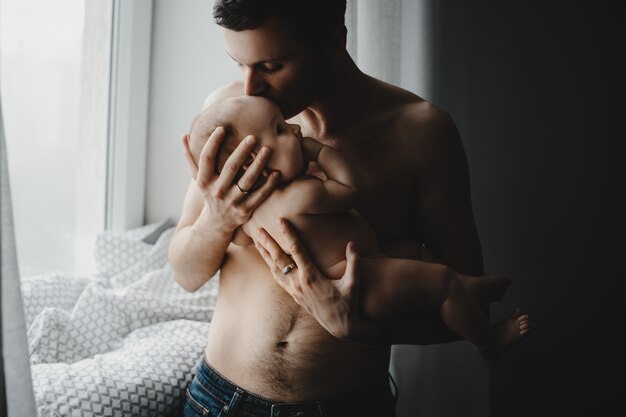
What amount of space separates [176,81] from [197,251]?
1225mm

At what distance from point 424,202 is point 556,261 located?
720 millimetres

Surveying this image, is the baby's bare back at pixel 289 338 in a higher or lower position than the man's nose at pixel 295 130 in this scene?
lower

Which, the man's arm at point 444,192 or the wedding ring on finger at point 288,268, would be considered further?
the man's arm at point 444,192

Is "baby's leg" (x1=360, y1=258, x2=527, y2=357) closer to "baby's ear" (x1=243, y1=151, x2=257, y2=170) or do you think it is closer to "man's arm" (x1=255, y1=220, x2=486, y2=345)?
"man's arm" (x1=255, y1=220, x2=486, y2=345)

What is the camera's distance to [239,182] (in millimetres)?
978

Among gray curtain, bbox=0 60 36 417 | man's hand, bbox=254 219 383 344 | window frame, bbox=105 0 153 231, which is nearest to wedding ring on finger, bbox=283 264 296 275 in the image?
man's hand, bbox=254 219 383 344

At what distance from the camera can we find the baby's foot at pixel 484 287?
1.03m

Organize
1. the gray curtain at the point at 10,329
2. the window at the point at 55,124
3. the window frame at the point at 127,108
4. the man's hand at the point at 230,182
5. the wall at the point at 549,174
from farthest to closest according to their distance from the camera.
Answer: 1. the window frame at the point at 127,108
2. the window at the point at 55,124
3. the wall at the point at 549,174
4. the man's hand at the point at 230,182
5. the gray curtain at the point at 10,329

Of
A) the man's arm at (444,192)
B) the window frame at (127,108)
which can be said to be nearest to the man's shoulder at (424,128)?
the man's arm at (444,192)

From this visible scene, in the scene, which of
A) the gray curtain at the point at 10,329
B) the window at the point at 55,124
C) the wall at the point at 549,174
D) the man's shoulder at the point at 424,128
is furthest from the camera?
the window at the point at 55,124

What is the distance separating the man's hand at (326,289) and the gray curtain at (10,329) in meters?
0.42

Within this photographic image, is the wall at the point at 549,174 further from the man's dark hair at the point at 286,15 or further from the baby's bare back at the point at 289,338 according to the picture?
the baby's bare back at the point at 289,338

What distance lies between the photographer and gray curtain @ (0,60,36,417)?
71 centimetres

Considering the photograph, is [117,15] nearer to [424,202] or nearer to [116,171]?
[116,171]
